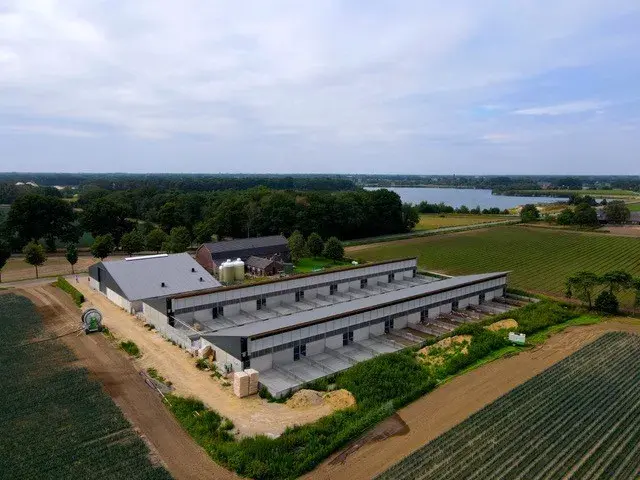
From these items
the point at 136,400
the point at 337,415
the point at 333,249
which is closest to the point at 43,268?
the point at 333,249

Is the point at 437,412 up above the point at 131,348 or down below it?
below

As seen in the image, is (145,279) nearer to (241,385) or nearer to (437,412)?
(241,385)

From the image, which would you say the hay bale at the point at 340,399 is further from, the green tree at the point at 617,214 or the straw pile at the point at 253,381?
the green tree at the point at 617,214

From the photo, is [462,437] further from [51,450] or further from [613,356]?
[51,450]

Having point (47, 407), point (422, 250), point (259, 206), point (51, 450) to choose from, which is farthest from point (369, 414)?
point (259, 206)

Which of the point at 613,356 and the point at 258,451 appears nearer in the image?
the point at 258,451

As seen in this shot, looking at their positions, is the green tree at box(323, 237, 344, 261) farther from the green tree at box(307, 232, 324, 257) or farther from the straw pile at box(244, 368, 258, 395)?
the straw pile at box(244, 368, 258, 395)
